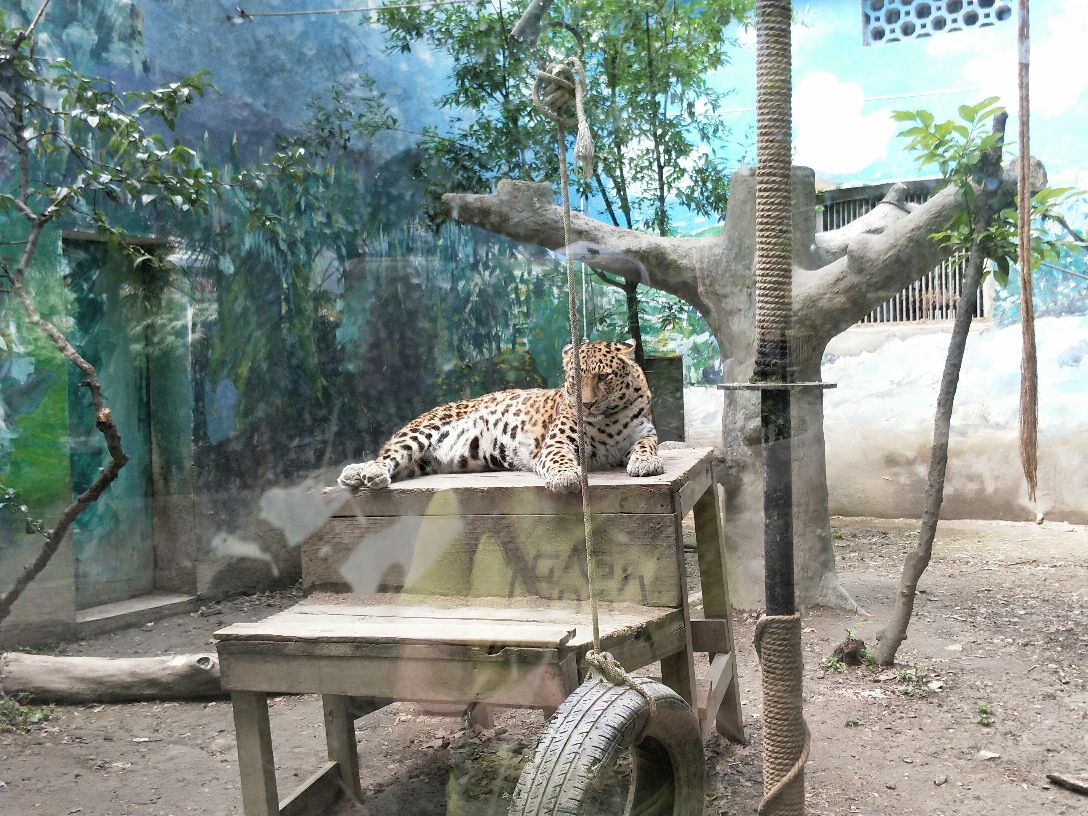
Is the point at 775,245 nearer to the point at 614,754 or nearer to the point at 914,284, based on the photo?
the point at 614,754

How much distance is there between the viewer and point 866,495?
13.0 ft

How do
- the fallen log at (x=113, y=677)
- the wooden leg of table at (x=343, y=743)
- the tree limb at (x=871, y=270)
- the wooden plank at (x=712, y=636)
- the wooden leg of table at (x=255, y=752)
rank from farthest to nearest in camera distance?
1. the fallen log at (x=113, y=677)
2. the tree limb at (x=871, y=270)
3. the wooden plank at (x=712, y=636)
4. the wooden leg of table at (x=343, y=743)
5. the wooden leg of table at (x=255, y=752)

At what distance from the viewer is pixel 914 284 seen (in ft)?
11.1

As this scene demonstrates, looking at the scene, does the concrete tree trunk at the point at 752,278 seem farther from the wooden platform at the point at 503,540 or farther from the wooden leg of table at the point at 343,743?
the wooden leg of table at the point at 343,743

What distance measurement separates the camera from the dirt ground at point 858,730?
2.74 metres

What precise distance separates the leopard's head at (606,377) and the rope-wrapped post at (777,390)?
113cm

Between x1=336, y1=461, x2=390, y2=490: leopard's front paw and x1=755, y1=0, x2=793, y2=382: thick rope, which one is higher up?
x1=755, y1=0, x2=793, y2=382: thick rope

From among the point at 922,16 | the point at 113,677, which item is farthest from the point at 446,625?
the point at 922,16

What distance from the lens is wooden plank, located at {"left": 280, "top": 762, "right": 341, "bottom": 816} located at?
2629 millimetres

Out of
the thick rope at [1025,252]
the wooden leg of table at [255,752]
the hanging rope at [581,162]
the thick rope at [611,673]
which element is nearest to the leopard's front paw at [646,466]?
the hanging rope at [581,162]

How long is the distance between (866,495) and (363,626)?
8.42 ft

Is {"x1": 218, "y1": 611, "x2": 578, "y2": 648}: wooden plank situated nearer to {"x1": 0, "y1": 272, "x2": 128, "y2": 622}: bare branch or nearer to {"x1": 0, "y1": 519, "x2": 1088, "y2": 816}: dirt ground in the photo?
{"x1": 0, "y1": 519, "x2": 1088, "y2": 816}: dirt ground

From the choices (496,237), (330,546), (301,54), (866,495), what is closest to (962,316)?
(866,495)

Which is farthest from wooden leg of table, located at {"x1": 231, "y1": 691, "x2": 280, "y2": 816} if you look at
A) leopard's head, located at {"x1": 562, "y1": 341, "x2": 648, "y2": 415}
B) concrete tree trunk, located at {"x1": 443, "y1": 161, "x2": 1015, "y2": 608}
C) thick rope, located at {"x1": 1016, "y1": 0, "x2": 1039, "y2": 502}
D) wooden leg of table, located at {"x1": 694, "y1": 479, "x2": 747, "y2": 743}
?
thick rope, located at {"x1": 1016, "y1": 0, "x2": 1039, "y2": 502}
